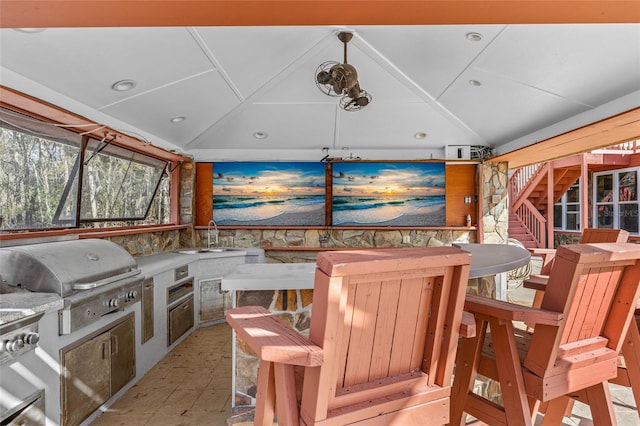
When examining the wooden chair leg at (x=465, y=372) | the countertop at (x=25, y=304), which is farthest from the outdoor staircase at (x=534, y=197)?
the countertop at (x=25, y=304)

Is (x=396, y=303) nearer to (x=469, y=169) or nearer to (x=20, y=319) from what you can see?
(x=20, y=319)

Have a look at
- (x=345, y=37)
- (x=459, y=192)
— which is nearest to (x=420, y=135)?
(x=459, y=192)

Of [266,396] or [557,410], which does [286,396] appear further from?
[557,410]

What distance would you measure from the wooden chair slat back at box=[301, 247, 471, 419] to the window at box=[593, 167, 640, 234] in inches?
366

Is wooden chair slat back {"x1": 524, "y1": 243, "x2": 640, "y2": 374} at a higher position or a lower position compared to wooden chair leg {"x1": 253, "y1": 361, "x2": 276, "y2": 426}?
higher

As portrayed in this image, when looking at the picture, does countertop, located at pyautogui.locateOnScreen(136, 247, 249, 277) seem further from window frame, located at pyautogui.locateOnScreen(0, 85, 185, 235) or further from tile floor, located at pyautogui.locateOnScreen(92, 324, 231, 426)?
tile floor, located at pyautogui.locateOnScreen(92, 324, 231, 426)

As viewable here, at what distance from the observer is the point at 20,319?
1.68 metres

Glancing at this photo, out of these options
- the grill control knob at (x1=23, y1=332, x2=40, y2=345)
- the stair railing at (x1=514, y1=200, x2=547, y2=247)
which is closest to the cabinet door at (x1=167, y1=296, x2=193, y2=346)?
the grill control knob at (x1=23, y1=332, x2=40, y2=345)

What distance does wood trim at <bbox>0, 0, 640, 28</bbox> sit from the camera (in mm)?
1508

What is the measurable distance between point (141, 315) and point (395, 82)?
3.59m

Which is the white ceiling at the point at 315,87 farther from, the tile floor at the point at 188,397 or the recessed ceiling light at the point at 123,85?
the tile floor at the point at 188,397

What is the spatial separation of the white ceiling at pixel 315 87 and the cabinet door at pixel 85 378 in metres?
1.85

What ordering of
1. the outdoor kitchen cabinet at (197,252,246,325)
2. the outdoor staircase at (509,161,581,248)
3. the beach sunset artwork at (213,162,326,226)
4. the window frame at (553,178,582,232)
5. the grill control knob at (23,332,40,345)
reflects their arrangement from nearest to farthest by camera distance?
the grill control knob at (23,332,40,345) < the outdoor kitchen cabinet at (197,252,246,325) < the beach sunset artwork at (213,162,326,226) < the outdoor staircase at (509,161,581,248) < the window frame at (553,178,582,232)

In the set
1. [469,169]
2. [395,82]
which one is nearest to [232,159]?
[395,82]
